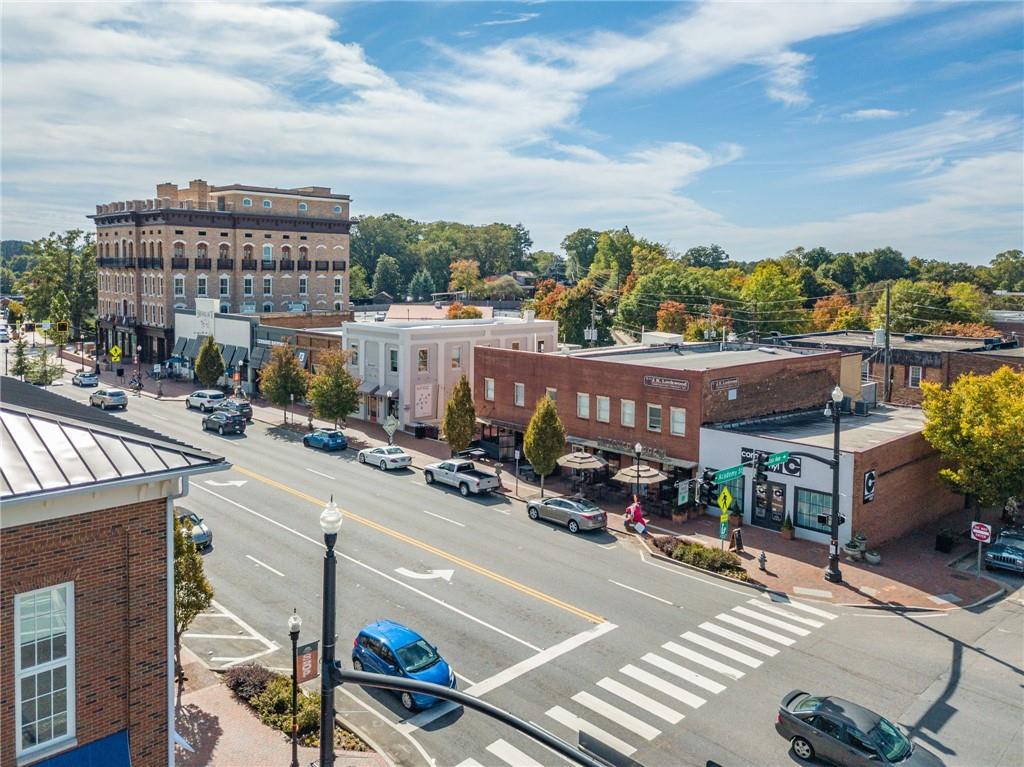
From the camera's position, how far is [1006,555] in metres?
29.6

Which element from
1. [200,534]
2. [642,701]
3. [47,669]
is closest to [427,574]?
[200,534]

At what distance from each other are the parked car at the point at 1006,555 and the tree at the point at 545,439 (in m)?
17.5

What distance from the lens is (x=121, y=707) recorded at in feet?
36.6

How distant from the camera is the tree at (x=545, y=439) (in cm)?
3694

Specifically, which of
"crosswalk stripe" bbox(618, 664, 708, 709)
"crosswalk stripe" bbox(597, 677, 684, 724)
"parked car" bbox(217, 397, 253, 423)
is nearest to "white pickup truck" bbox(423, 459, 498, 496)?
"crosswalk stripe" bbox(618, 664, 708, 709)

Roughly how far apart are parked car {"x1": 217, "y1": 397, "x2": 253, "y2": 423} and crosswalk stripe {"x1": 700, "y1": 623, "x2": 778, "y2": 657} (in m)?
38.6

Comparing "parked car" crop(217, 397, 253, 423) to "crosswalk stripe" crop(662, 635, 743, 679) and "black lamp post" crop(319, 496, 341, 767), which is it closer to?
"crosswalk stripe" crop(662, 635, 743, 679)

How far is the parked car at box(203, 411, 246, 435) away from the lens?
49906 mm

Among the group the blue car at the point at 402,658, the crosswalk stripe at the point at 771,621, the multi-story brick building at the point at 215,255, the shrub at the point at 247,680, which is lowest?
the crosswalk stripe at the point at 771,621

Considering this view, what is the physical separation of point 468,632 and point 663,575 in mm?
8378

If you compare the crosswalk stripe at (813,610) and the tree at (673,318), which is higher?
the tree at (673,318)

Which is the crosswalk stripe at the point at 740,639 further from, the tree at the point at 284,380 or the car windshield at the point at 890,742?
the tree at the point at 284,380

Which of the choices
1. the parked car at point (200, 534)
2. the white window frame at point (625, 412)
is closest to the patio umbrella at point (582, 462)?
the white window frame at point (625, 412)

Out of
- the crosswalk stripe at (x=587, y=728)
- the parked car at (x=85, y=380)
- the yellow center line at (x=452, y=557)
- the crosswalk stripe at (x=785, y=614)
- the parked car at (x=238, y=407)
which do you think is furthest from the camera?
the parked car at (x=85, y=380)
